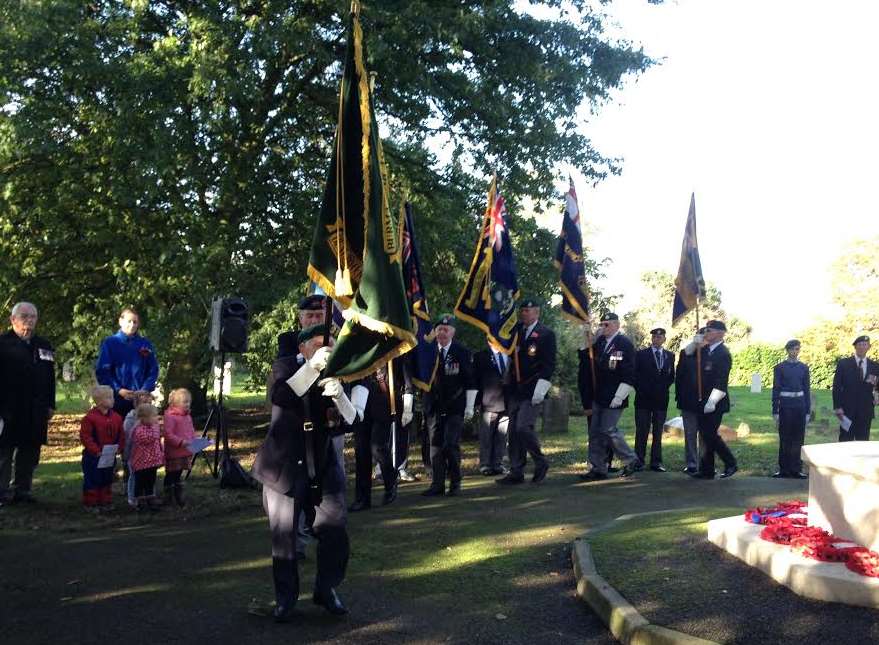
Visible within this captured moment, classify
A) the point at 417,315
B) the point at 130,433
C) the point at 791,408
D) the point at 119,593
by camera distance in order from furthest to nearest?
the point at 791,408
the point at 417,315
the point at 130,433
the point at 119,593

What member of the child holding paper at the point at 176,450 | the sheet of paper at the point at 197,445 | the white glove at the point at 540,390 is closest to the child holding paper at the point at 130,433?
the child holding paper at the point at 176,450

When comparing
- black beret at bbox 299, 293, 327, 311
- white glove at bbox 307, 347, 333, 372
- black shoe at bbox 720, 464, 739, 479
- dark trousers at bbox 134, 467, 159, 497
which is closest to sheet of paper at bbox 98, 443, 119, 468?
dark trousers at bbox 134, 467, 159, 497

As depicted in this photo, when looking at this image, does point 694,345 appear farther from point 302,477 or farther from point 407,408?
point 302,477

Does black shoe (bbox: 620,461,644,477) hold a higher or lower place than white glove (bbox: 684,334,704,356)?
lower

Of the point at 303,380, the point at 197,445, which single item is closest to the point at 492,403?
the point at 197,445

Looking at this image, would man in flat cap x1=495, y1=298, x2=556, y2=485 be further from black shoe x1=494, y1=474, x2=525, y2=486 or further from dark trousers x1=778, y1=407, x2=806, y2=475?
dark trousers x1=778, y1=407, x2=806, y2=475

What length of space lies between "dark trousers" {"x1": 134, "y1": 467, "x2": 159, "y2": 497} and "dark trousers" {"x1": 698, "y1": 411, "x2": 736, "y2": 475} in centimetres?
704

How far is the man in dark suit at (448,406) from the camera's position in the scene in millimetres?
10734

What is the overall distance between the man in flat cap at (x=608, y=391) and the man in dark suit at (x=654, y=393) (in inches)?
29.5

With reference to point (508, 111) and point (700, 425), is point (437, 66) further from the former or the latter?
point (700, 425)

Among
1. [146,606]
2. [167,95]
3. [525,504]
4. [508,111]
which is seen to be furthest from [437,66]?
[146,606]

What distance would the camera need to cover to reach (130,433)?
10156mm

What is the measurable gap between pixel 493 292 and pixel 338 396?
6.72 metres

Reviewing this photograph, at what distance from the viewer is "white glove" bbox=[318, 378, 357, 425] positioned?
5.39 m
